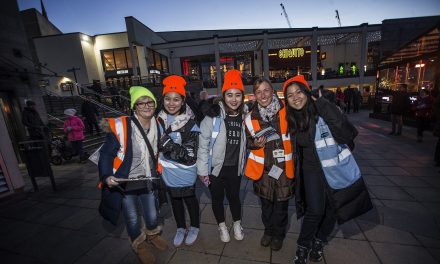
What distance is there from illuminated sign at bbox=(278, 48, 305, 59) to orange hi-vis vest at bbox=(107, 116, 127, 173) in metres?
29.1

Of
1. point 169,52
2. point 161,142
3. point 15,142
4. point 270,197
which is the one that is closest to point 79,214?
point 161,142

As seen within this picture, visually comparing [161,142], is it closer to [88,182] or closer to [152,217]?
[152,217]

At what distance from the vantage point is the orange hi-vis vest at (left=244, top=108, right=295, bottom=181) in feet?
7.40

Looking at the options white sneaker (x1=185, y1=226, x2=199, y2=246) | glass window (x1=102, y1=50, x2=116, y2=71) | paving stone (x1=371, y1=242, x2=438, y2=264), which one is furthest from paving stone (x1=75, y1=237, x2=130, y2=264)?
glass window (x1=102, y1=50, x2=116, y2=71)

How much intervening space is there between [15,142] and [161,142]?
8.64m

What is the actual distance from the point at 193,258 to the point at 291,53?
29.6 metres

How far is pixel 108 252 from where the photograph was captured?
274 centimetres

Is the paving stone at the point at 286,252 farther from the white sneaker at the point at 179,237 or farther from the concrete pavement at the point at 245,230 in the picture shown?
the white sneaker at the point at 179,237

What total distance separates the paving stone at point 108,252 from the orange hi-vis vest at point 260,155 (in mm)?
1957

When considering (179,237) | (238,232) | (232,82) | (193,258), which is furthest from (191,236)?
(232,82)

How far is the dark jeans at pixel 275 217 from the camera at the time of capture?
8.05 feet

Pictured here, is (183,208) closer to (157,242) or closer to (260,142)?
(157,242)

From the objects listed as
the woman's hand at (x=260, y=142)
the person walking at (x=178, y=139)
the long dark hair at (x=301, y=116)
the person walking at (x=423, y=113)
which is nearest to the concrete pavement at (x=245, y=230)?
the person walking at (x=178, y=139)

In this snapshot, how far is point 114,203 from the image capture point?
7.04 feet
